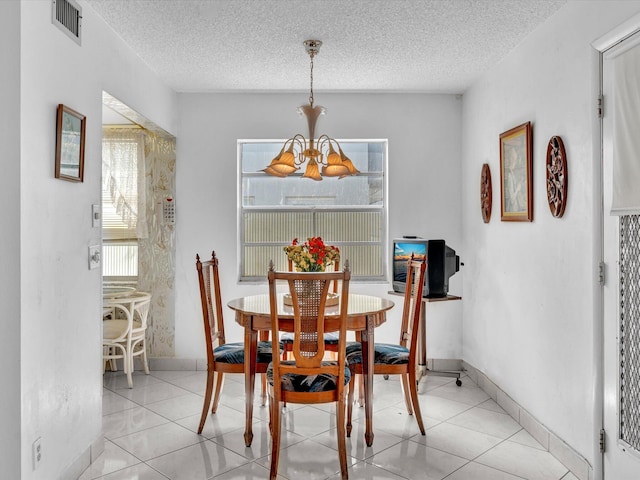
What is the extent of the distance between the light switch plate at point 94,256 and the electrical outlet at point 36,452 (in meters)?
0.97

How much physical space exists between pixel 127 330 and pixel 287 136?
88.7 inches

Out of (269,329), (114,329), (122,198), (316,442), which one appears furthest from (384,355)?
(122,198)

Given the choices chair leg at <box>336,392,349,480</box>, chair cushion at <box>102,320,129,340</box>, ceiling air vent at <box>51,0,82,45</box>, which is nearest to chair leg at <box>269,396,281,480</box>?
chair leg at <box>336,392,349,480</box>

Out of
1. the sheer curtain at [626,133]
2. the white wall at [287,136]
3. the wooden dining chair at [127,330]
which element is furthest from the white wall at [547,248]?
the wooden dining chair at [127,330]

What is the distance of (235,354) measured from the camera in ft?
10.8

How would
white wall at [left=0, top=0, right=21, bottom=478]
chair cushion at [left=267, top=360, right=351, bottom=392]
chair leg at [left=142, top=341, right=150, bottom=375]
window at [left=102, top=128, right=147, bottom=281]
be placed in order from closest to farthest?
white wall at [left=0, top=0, right=21, bottom=478], chair cushion at [left=267, top=360, right=351, bottom=392], chair leg at [left=142, top=341, right=150, bottom=375], window at [left=102, top=128, right=147, bottom=281]

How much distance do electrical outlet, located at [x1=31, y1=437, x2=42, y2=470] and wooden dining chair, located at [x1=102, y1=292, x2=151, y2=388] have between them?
190cm

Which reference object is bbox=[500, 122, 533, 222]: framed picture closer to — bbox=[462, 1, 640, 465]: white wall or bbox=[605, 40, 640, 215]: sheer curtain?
bbox=[462, 1, 640, 465]: white wall

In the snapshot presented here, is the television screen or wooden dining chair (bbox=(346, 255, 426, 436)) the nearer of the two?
wooden dining chair (bbox=(346, 255, 426, 436))

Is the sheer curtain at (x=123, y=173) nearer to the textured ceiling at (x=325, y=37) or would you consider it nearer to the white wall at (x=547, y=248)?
the textured ceiling at (x=325, y=37)

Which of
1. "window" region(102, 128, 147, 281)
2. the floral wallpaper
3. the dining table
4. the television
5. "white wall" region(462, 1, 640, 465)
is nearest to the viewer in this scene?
"white wall" region(462, 1, 640, 465)

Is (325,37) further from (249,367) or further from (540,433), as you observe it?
(540,433)

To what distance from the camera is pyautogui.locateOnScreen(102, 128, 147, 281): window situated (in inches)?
192

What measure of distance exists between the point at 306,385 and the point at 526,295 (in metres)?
1.66
